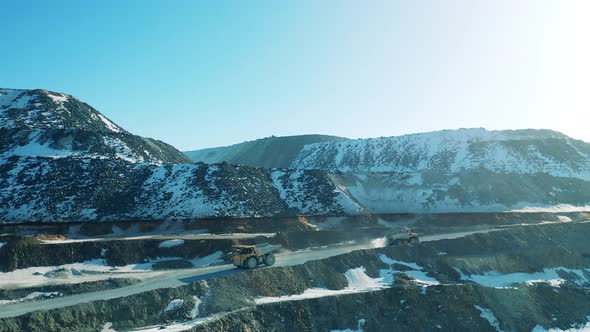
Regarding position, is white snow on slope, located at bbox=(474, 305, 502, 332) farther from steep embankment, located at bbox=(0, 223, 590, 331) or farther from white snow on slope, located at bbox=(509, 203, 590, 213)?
white snow on slope, located at bbox=(509, 203, 590, 213)

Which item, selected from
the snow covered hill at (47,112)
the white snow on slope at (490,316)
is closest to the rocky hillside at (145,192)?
the snow covered hill at (47,112)

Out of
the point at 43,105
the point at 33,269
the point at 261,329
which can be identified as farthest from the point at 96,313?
the point at 43,105

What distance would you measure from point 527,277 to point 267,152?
91369 mm

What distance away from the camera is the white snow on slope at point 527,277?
109 ft

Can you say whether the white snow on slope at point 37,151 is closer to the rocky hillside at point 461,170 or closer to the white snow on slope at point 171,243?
the white snow on slope at point 171,243

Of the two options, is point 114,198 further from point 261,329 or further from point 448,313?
point 448,313

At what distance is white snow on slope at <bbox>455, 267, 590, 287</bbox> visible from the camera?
33178 millimetres

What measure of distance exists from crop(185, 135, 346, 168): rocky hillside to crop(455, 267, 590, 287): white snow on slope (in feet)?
258

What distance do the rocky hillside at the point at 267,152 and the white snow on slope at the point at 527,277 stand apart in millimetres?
78553

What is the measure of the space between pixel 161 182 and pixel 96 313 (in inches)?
1307

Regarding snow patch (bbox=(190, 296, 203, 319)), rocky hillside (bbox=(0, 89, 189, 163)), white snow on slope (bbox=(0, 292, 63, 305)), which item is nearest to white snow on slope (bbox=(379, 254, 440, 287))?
snow patch (bbox=(190, 296, 203, 319))

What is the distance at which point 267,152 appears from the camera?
399 ft

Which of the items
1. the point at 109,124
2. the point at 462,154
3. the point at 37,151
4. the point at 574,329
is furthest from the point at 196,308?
the point at 462,154

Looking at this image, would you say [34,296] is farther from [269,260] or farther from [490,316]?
[490,316]
